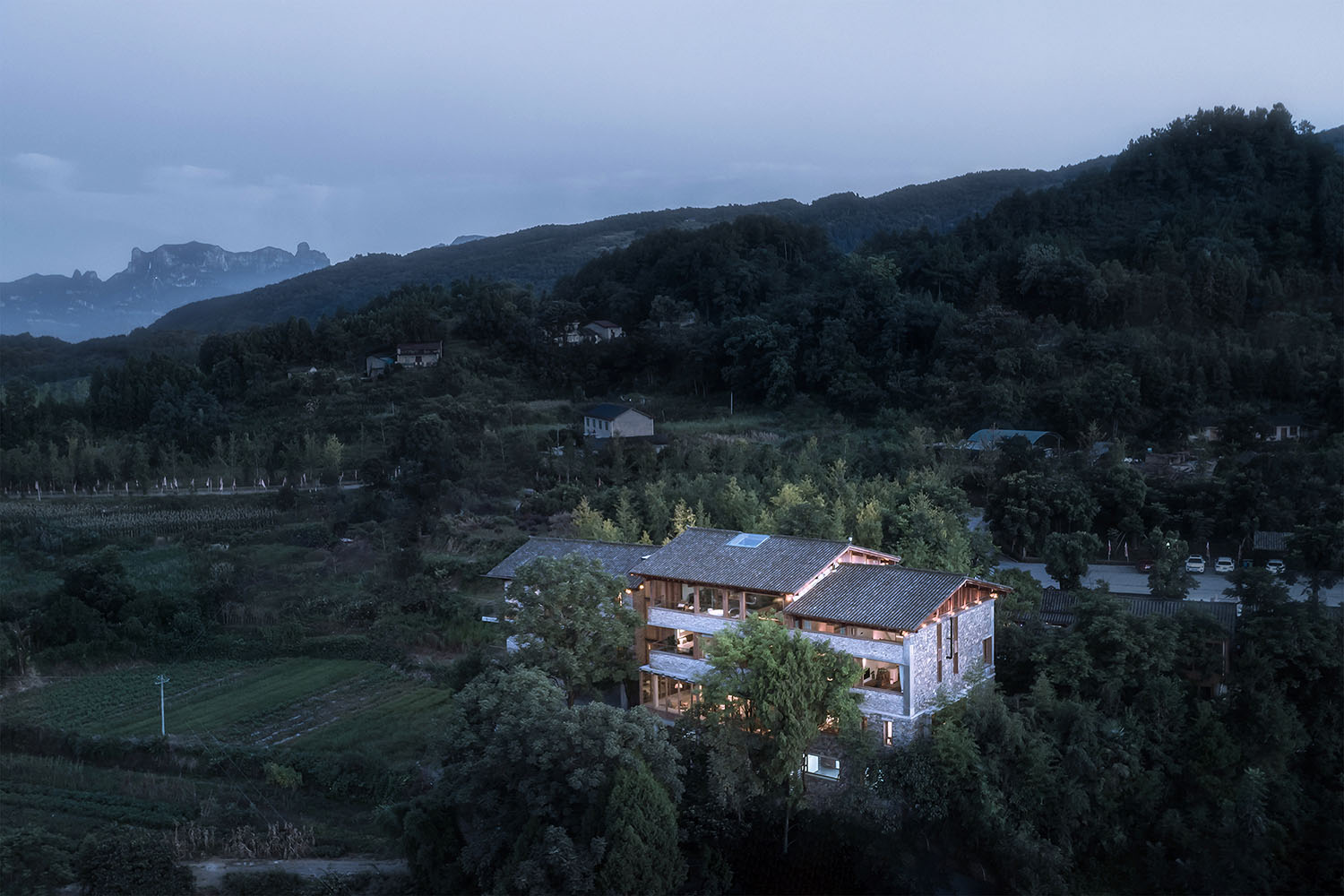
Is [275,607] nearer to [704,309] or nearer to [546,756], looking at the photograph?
[546,756]

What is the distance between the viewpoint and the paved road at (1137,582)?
1717 centimetres

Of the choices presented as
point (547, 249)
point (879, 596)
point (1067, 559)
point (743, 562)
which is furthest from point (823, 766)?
point (547, 249)

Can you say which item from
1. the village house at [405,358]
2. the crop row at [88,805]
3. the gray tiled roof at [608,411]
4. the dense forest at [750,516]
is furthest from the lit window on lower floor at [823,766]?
the village house at [405,358]

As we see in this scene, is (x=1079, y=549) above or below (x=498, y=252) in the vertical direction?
below

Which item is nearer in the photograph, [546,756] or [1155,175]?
[546,756]

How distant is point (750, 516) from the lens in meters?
18.3

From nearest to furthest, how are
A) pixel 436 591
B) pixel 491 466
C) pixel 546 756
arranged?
pixel 546 756, pixel 436 591, pixel 491 466

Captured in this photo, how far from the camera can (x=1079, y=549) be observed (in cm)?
1723

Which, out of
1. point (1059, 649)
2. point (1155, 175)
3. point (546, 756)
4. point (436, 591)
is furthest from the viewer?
point (1155, 175)

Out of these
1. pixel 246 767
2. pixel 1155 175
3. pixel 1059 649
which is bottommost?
pixel 246 767

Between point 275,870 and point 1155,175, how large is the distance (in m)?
42.4

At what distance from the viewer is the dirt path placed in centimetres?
1161


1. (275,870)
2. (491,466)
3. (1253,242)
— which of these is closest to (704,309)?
(491,466)

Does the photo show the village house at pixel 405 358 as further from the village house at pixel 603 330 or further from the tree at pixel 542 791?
the tree at pixel 542 791
